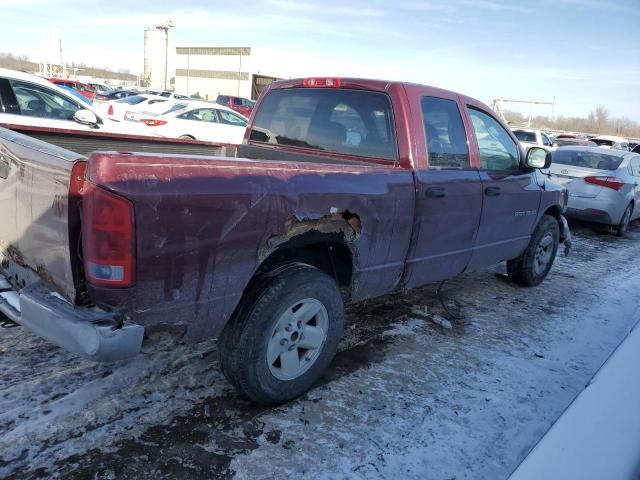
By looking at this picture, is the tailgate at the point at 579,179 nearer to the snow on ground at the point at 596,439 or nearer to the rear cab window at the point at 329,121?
the rear cab window at the point at 329,121

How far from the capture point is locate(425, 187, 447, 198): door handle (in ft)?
12.0

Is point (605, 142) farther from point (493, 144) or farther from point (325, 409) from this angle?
point (325, 409)

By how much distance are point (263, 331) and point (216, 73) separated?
6518 centimetres

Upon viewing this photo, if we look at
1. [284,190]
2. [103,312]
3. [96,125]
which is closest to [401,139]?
[284,190]

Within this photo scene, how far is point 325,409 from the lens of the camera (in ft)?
10.1

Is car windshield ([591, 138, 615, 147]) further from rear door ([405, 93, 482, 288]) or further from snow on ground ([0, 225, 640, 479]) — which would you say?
rear door ([405, 93, 482, 288])

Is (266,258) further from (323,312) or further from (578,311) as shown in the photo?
(578,311)

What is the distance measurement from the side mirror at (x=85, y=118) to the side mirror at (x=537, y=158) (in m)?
6.22

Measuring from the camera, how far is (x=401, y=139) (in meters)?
3.64

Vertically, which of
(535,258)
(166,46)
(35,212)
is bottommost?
(535,258)

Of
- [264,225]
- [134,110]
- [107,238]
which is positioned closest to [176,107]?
[134,110]

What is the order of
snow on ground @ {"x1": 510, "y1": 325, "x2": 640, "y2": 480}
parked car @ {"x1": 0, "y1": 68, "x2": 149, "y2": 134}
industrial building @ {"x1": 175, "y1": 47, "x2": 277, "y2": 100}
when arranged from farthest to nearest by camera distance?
industrial building @ {"x1": 175, "y1": 47, "x2": 277, "y2": 100}
parked car @ {"x1": 0, "y1": 68, "x2": 149, "y2": 134}
snow on ground @ {"x1": 510, "y1": 325, "x2": 640, "y2": 480}

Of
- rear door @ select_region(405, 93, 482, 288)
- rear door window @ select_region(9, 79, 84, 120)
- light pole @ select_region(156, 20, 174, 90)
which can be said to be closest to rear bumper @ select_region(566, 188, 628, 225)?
rear door @ select_region(405, 93, 482, 288)

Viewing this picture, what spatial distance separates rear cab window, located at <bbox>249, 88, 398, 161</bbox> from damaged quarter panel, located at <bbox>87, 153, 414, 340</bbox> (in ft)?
2.14
